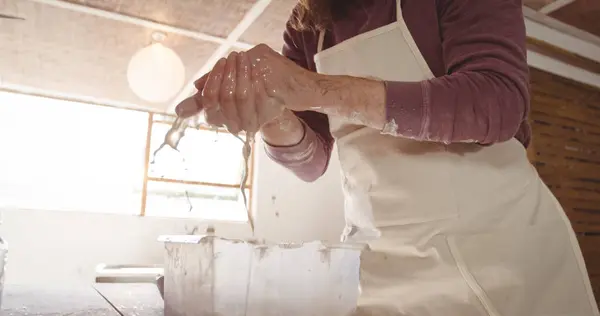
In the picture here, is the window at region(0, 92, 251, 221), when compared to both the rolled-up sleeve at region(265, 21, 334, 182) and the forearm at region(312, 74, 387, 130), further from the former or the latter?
the forearm at region(312, 74, 387, 130)

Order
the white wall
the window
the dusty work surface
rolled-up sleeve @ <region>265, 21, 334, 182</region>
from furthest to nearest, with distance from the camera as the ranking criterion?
the window, the white wall, rolled-up sleeve @ <region>265, 21, 334, 182</region>, the dusty work surface

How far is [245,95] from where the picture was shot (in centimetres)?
51

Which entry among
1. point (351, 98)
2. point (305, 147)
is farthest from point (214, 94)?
point (305, 147)

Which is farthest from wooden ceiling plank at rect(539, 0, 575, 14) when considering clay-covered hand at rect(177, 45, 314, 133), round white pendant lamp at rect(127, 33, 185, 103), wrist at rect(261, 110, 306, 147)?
clay-covered hand at rect(177, 45, 314, 133)

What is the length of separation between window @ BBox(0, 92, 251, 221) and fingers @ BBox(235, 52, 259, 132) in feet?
8.62

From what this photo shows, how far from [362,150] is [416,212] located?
0.15 meters

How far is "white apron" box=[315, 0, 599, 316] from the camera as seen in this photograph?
0.69 meters

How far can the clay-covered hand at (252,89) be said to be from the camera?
0.52 metres

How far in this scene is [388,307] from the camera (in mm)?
712

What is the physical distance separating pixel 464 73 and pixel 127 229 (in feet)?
9.56

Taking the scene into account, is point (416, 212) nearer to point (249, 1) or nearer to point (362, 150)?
point (362, 150)

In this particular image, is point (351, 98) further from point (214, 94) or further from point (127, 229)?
point (127, 229)

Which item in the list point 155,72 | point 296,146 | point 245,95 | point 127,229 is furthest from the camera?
point 127,229

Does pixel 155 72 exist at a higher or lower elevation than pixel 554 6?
lower
